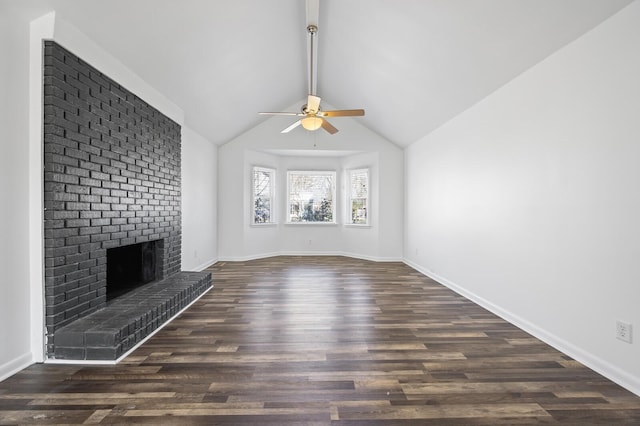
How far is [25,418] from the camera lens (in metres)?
1.67

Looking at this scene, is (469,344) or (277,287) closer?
(469,344)

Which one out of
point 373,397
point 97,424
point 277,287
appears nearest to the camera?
point 97,424

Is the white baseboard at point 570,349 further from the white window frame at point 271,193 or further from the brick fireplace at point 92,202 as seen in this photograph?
the white window frame at point 271,193

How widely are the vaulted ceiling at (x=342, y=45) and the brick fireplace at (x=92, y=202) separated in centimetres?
45

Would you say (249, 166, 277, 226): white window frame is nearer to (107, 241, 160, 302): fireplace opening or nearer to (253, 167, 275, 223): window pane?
(253, 167, 275, 223): window pane

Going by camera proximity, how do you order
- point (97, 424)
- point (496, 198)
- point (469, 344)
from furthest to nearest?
point (496, 198) < point (469, 344) < point (97, 424)

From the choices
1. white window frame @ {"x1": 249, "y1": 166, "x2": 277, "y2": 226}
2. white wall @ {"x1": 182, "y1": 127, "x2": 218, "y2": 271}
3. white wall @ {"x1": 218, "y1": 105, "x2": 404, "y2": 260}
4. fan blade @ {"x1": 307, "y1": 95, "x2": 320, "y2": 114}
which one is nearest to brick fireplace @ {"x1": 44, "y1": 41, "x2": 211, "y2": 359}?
→ white wall @ {"x1": 182, "y1": 127, "x2": 218, "y2": 271}

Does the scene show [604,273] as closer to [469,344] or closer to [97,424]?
[469,344]

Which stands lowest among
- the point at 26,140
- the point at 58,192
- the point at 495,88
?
the point at 58,192

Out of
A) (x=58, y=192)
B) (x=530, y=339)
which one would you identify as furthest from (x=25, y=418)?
(x=530, y=339)

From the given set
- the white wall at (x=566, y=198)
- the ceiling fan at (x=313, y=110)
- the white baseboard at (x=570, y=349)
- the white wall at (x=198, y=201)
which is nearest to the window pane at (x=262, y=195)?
the white wall at (x=198, y=201)

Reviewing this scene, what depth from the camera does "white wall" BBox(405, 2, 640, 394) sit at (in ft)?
6.65

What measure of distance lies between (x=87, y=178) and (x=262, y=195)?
482 cm

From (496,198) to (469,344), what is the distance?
1.57 meters
